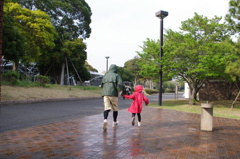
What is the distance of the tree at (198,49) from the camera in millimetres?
13328

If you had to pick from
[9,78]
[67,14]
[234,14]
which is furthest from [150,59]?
[67,14]

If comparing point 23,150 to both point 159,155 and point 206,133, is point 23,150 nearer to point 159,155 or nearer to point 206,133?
point 159,155

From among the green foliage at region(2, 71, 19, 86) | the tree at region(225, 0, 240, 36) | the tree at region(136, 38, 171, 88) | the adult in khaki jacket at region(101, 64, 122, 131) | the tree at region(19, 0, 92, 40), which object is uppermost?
the tree at region(19, 0, 92, 40)

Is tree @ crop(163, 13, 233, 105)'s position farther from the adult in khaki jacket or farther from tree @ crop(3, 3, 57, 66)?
tree @ crop(3, 3, 57, 66)

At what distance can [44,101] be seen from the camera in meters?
14.5

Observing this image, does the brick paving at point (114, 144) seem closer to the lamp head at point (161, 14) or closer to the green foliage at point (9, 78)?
the lamp head at point (161, 14)

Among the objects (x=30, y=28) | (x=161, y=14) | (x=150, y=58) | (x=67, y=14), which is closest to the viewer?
(x=161, y=14)

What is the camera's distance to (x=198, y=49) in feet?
45.1

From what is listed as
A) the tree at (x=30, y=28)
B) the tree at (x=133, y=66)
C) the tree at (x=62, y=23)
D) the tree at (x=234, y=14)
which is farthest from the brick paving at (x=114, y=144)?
the tree at (x=133, y=66)

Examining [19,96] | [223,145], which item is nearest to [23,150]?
[223,145]

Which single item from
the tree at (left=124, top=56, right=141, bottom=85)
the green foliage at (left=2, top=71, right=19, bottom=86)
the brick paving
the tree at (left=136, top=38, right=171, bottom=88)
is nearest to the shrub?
the green foliage at (left=2, top=71, right=19, bottom=86)

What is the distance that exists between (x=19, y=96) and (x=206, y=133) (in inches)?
453

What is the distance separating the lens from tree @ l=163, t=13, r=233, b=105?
13328 mm

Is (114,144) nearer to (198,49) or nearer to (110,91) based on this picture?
(110,91)
